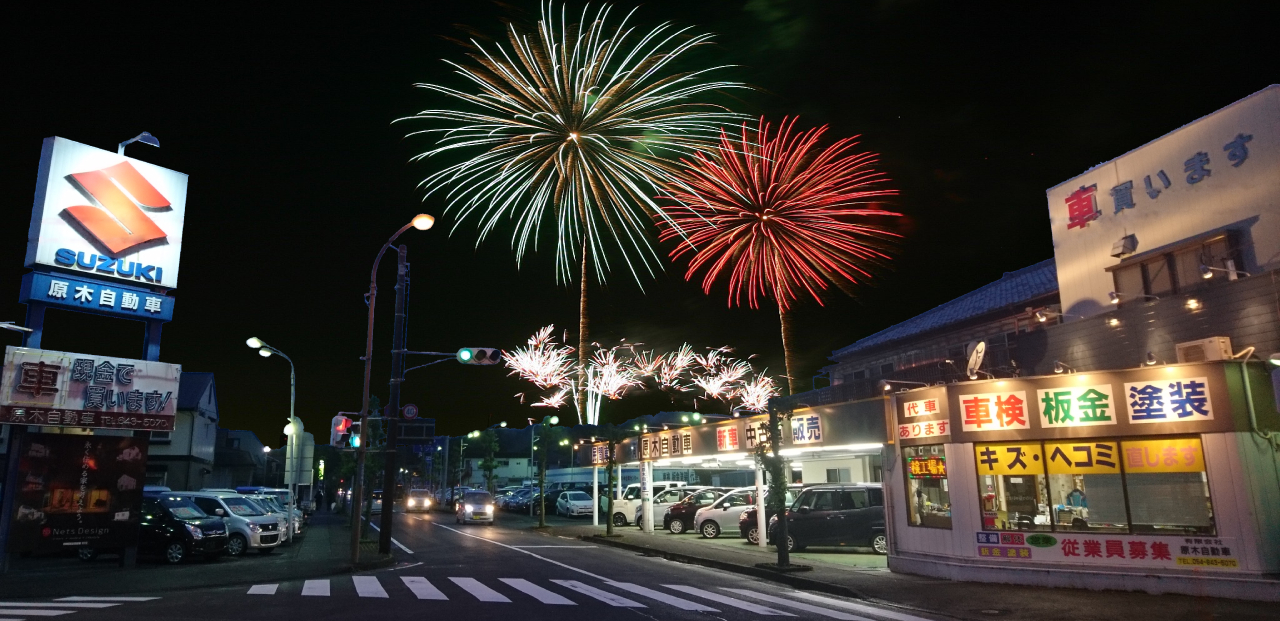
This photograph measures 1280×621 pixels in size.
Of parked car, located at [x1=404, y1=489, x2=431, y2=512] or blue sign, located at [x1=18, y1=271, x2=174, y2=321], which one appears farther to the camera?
parked car, located at [x1=404, y1=489, x2=431, y2=512]

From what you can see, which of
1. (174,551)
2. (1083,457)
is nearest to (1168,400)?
(1083,457)

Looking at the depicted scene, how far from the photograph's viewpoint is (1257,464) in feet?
38.3

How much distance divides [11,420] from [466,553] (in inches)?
409

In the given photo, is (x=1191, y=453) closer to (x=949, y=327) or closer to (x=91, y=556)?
(x=949, y=327)

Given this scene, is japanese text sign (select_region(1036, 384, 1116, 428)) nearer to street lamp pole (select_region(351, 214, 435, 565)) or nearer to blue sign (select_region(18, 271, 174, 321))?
street lamp pole (select_region(351, 214, 435, 565))

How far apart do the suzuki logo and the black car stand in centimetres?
645


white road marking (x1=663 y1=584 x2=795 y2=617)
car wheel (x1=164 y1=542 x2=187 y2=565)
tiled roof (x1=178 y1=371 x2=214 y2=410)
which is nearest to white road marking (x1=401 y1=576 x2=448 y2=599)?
white road marking (x1=663 y1=584 x2=795 y2=617)

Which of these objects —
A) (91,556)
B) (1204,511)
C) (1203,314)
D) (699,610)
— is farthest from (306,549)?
(1203,314)

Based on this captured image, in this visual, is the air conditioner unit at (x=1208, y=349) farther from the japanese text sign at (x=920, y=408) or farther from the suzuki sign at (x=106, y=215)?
the suzuki sign at (x=106, y=215)

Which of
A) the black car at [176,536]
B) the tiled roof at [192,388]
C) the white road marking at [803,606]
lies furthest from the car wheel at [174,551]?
the tiled roof at [192,388]

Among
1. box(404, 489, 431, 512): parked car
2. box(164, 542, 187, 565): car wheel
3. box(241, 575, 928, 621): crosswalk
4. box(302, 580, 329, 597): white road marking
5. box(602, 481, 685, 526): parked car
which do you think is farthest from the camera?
box(404, 489, 431, 512): parked car

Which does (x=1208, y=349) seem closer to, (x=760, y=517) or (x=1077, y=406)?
(x=1077, y=406)

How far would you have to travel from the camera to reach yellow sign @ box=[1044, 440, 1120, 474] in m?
12.9

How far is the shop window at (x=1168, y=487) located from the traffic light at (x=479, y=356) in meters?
13.1
